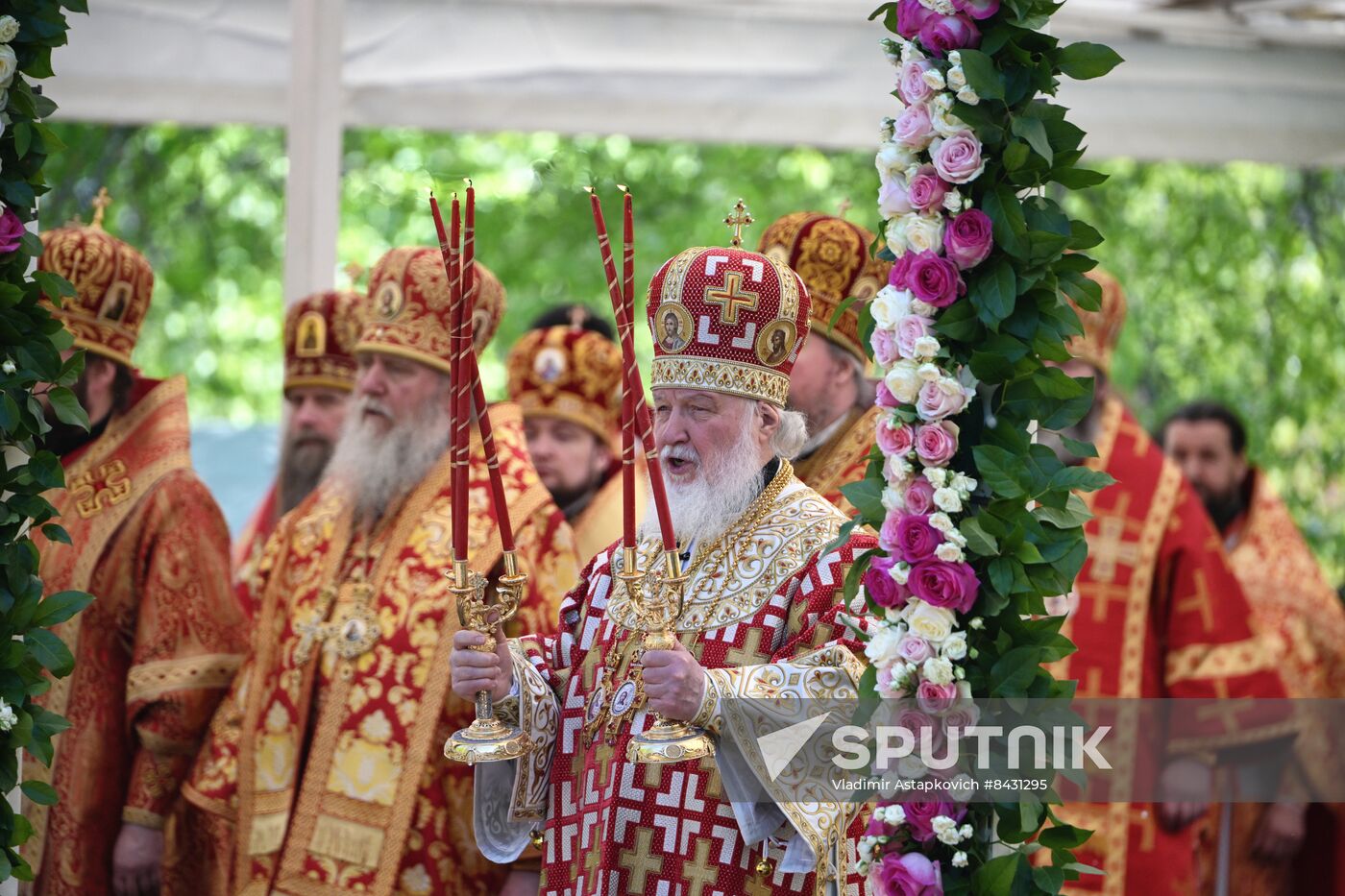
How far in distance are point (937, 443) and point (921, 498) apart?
0.12 m

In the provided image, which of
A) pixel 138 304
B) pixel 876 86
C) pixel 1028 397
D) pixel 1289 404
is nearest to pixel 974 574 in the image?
pixel 1028 397

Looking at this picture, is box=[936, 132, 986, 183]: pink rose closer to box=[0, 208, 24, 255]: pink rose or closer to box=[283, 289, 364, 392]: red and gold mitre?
box=[0, 208, 24, 255]: pink rose

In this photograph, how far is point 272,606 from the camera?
587cm

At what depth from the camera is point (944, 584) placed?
12.0 feet

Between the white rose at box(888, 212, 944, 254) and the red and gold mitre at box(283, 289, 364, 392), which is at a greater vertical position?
the red and gold mitre at box(283, 289, 364, 392)

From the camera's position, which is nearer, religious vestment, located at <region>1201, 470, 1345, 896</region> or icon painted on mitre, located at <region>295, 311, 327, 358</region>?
icon painted on mitre, located at <region>295, 311, 327, 358</region>

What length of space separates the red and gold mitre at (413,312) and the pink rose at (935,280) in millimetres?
Result: 2372

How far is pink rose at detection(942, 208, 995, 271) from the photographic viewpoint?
3.70 meters

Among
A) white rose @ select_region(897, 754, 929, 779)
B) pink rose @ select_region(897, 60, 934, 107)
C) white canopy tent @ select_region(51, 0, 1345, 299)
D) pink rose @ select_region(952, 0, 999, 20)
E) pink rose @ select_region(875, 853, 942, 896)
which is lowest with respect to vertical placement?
pink rose @ select_region(875, 853, 942, 896)

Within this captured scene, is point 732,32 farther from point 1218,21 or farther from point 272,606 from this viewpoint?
point 272,606

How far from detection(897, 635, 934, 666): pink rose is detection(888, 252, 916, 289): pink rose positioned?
0.73 meters

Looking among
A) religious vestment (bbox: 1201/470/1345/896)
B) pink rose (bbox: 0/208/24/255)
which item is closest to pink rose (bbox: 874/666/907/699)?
pink rose (bbox: 0/208/24/255)

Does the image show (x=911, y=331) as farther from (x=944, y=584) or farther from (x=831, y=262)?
(x=831, y=262)

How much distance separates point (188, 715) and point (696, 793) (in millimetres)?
2350
